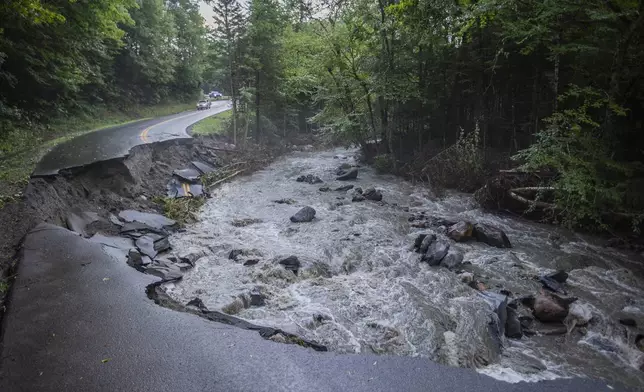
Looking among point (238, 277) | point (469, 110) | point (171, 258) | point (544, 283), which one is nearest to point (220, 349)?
point (238, 277)

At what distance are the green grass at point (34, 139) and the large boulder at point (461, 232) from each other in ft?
35.4

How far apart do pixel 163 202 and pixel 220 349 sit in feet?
30.3

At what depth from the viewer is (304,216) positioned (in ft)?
38.3

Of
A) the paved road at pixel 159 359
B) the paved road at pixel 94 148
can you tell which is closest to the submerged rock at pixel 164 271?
the paved road at pixel 159 359

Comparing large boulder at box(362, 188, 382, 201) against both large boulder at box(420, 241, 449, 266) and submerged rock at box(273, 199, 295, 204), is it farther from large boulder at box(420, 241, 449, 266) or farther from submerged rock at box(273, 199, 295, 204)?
large boulder at box(420, 241, 449, 266)

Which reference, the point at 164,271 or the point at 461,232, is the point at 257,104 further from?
the point at 164,271

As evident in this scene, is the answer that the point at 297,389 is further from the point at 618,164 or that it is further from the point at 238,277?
the point at 618,164

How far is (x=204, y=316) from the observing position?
5.21 meters

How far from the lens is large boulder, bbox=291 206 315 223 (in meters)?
11.5

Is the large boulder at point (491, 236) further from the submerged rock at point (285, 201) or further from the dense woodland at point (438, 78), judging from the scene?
the submerged rock at point (285, 201)

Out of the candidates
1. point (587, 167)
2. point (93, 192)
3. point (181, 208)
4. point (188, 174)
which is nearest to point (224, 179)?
point (188, 174)

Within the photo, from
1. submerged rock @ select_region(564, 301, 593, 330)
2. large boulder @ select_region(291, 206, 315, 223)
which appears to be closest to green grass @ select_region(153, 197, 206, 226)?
large boulder @ select_region(291, 206, 315, 223)

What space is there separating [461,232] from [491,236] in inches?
29.2

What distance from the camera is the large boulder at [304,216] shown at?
1155 centimetres
